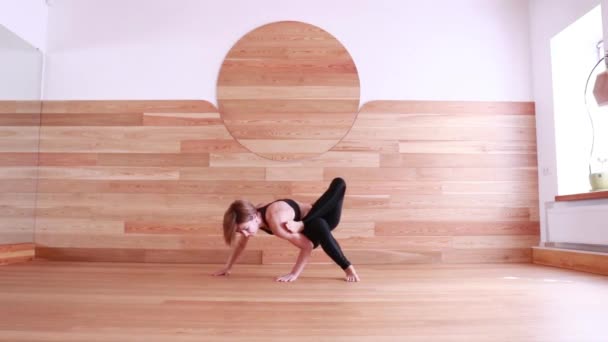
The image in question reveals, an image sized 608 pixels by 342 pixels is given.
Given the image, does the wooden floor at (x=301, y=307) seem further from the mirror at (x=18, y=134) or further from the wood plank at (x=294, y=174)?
the wood plank at (x=294, y=174)

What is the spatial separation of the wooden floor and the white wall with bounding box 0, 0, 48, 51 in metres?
1.86

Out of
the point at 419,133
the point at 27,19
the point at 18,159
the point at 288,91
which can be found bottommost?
the point at 18,159

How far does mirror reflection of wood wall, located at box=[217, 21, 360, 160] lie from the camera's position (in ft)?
11.7

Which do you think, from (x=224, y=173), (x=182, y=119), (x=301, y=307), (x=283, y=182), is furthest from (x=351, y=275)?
(x=182, y=119)

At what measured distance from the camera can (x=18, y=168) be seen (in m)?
3.40

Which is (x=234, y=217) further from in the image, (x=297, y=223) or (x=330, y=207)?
(x=330, y=207)

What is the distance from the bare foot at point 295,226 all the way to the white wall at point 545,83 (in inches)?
83.1

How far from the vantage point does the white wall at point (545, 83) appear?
10.9 feet

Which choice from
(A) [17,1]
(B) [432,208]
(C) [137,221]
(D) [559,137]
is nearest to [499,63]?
(D) [559,137]

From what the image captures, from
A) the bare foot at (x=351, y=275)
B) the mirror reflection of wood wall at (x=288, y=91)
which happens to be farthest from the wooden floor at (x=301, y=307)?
the mirror reflection of wood wall at (x=288, y=91)

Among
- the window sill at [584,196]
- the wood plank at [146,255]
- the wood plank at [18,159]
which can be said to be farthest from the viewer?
the wood plank at [146,255]

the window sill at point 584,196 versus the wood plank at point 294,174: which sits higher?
the wood plank at point 294,174

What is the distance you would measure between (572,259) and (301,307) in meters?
2.27

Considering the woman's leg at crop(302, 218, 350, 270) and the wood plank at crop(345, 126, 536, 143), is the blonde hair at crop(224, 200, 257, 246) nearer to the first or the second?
the woman's leg at crop(302, 218, 350, 270)
